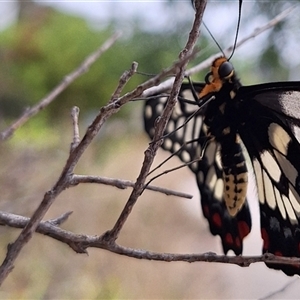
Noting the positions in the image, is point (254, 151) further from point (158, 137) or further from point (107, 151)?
point (107, 151)

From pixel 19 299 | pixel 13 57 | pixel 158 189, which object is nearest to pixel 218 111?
pixel 158 189

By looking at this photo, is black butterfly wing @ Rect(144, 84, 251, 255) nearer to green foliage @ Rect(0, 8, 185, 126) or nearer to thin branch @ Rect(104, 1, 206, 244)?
thin branch @ Rect(104, 1, 206, 244)

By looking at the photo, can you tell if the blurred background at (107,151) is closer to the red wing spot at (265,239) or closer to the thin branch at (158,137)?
the red wing spot at (265,239)

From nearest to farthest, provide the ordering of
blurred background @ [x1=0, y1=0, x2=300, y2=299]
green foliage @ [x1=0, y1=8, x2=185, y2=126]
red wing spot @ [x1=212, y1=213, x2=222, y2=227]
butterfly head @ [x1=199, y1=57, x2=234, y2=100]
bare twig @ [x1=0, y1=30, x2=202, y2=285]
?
bare twig @ [x1=0, y1=30, x2=202, y2=285]
butterfly head @ [x1=199, y1=57, x2=234, y2=100]
red wing spot @ [x1=212, y1=213, x2=222, y2=227]
blurred background @ [x1=0, y1=0, x2=300, y2=299]
green foliage @ [x1=0, y1=8, x2=185, y2=126]

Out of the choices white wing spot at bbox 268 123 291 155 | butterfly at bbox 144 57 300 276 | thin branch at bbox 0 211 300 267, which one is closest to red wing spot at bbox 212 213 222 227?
butterfly at bbox 144 57 300 276

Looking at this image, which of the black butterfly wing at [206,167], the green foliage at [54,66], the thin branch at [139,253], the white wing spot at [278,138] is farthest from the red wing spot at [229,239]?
the green foliage at [54,66]

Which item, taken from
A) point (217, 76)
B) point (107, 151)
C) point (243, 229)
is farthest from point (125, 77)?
point (107, 151)
